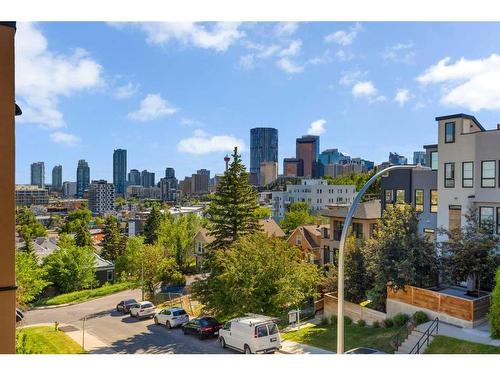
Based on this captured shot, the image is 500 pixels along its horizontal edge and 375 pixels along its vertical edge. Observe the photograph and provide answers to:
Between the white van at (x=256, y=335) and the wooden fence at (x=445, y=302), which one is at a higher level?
the wooden fence at (x=445, y=302)

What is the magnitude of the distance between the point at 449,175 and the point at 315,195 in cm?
7302

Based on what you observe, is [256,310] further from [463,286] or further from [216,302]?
[463,286]

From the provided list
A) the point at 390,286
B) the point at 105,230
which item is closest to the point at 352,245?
the point at 390,286

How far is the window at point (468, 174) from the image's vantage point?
22.0 metres

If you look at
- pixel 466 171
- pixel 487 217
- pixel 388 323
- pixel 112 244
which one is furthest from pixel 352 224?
pixel 112 244

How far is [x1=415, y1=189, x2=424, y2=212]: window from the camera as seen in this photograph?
26.2 metres

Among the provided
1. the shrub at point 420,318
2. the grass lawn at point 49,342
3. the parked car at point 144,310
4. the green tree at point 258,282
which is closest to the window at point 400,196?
the green tree at point 258,282

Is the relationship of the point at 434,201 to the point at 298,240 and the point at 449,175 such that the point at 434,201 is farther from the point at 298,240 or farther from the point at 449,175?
the point at 298,240

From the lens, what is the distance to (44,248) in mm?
58156

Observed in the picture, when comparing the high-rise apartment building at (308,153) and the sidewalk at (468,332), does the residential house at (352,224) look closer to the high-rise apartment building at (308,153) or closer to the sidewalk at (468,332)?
the sidewalk at (468,332)

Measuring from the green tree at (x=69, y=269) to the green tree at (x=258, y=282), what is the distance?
2273 cm

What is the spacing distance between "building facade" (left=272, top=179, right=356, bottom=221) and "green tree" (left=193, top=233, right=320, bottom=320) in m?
69.6

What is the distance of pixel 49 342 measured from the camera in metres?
22.9

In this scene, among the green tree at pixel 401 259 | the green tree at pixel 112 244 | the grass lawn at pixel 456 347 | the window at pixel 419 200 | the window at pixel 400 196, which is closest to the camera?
the grass lawn at pixel 456 347
